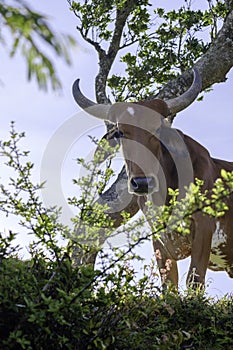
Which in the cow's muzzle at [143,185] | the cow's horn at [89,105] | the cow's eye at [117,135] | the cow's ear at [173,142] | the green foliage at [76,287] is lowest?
the green foliage at [76,287]

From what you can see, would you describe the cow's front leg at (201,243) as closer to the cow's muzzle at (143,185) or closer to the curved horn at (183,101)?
the cow's muzzle at (143,185)

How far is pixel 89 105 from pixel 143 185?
76.2 inches

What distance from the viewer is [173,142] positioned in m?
6.46

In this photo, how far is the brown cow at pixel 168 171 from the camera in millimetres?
5926

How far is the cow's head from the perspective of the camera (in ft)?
19.2

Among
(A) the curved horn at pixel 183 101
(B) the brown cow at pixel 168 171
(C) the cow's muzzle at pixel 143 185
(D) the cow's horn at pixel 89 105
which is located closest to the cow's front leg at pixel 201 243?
(B) the brown cow at pixel 168 171

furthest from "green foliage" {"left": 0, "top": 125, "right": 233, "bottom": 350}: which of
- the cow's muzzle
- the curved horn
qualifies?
the curved horn

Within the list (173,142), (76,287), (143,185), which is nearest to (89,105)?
(173,142)

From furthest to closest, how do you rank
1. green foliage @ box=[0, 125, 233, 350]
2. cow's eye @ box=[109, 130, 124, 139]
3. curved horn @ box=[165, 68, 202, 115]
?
1. curved horn @ box=[165, 68, 202, 115]
2. cow's eye @ box=[109, 130, 124, 139]
3. green foliage @ box=[0, 125, 233, 350]

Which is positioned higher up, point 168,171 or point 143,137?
point 143,137

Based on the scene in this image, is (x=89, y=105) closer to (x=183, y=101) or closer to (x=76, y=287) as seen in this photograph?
(x=183, y=101)

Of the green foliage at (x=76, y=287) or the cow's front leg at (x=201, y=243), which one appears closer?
the green foliage at (x=76, y=287)

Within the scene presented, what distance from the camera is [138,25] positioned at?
10312mm

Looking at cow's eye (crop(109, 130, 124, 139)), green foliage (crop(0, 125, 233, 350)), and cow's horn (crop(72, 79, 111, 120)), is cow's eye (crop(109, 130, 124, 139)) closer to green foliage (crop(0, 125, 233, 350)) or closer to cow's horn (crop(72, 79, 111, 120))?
cow's horn (crop(72, 79, 111, 120))
